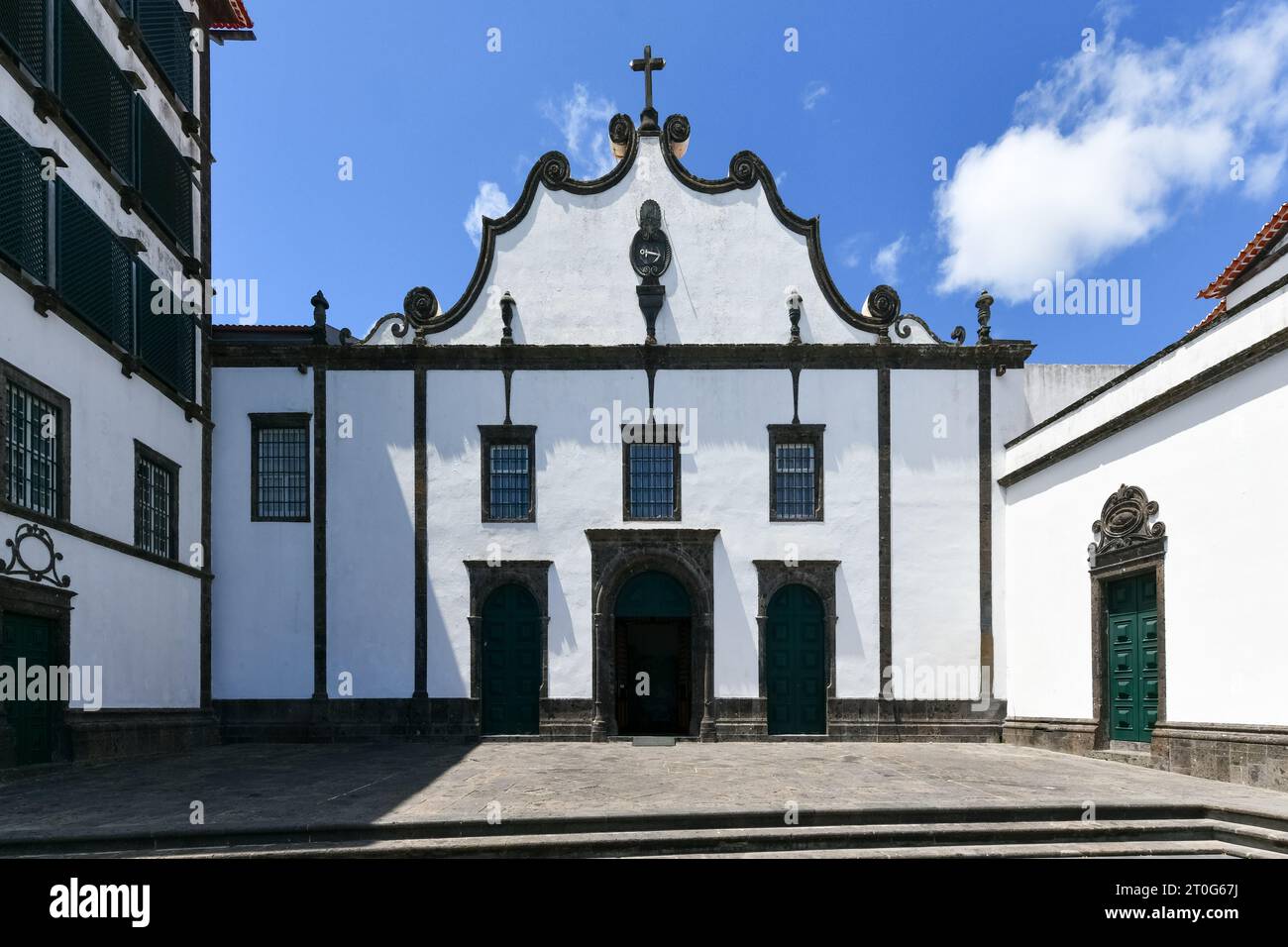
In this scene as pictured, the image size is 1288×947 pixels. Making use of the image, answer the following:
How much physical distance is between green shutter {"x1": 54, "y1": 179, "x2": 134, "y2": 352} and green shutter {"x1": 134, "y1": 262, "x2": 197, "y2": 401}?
1.39 feet

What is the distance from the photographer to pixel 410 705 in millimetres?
18656

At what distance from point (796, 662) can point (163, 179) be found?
47.2 ft

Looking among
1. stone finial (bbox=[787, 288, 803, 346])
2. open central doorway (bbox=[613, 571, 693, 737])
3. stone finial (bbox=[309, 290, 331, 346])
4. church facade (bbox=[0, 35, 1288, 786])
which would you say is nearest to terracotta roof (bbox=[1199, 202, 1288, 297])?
church facade (bbox=[0, 35, 1288, 786])

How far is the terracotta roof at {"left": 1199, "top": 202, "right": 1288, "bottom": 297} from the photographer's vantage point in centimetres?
1773

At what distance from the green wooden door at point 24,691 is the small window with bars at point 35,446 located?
1496mm

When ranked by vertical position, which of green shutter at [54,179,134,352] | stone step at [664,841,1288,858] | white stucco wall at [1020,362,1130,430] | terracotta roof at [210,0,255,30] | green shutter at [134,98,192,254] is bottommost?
stone step at [664,841,1288,858]

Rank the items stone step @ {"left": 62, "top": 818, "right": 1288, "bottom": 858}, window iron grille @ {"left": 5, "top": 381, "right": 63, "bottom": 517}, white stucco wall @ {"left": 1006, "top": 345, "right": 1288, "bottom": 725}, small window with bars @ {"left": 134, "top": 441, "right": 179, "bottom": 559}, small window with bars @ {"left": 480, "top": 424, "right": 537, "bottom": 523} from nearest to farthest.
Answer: stone step @ {"left": 62, "top": 818, "right": 1288, "bottom": 858}, white stucco wall @ {"left": 1006, "top": 345, "right": 1288, "bottom": 725}, window iron grille @ {"left": 5, "top": 381, "right": 63, "bottom": 517}, small window with bars @ {"left": 134, "top": 441, "right": 179, "bottom": 559}, small window with bars @ {"left": 480, "top": 424, "right": 537, "bottom": 523}

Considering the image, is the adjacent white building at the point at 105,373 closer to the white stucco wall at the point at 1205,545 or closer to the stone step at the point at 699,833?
the stone step at the point at 699,833

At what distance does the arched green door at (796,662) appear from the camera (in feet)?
61.2

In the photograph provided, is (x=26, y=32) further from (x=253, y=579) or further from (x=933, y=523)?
(x=933, y=523)

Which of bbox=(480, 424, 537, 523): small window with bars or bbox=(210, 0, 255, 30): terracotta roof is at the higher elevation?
bbox=(210, 0, 255, 30): terracotta roof

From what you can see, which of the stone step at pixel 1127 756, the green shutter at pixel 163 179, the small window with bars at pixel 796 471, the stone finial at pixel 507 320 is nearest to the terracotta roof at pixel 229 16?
the green shutter at pixel 163 179

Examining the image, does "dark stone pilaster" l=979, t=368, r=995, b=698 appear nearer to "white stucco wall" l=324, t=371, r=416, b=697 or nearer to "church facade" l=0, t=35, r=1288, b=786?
"church facade" l=0, t=35, r=1288, b=786

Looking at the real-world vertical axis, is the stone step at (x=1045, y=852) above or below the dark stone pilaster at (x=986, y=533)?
below
